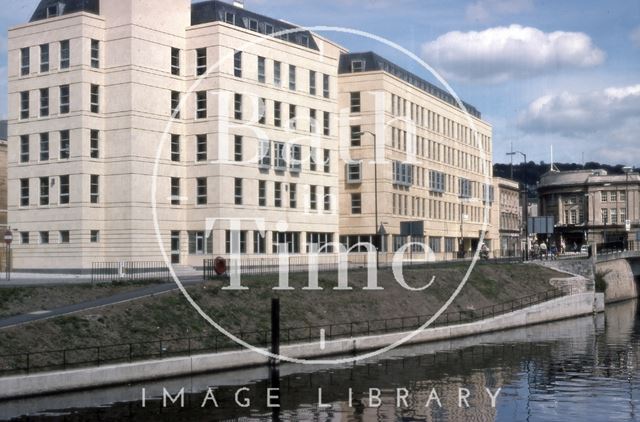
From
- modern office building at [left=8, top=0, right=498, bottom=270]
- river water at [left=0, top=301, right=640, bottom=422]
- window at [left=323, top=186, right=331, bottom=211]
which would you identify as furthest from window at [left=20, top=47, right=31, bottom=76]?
river water at [left=0, top=301, right=640, bottom=422]

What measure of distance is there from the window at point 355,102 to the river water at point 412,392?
1561 inches

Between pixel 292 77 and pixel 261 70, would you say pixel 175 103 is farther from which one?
pixel 292 77

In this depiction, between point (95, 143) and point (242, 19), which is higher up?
point (242, 19)

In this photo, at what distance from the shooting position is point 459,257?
3772 inches

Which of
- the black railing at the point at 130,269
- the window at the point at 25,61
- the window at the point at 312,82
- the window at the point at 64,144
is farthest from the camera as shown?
the window at the point at 312,82

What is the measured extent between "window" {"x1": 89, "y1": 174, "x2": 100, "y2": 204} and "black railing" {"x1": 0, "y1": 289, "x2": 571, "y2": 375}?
2600 centimetres

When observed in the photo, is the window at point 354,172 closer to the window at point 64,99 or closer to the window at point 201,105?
the window at point 201,105

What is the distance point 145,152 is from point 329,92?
2064 centimetres

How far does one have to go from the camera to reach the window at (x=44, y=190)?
68125mm

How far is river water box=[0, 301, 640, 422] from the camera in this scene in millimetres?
30531

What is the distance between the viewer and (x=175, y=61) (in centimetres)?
6944

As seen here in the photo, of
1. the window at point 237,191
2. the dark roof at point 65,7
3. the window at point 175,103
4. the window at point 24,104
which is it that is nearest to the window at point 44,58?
the window at point 24,104

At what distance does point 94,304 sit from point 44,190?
2928 centimetres

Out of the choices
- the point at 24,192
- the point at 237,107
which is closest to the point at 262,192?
the point at 237,107
